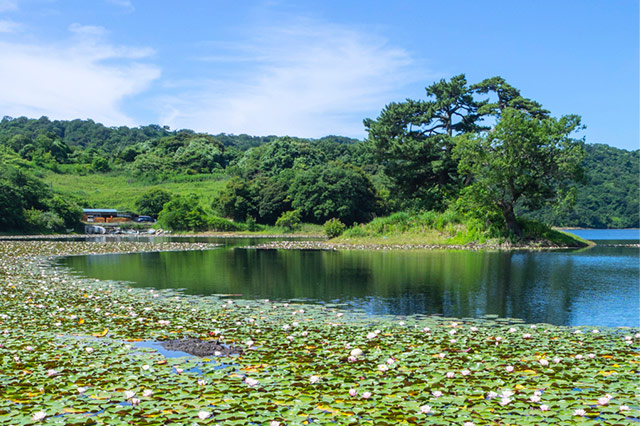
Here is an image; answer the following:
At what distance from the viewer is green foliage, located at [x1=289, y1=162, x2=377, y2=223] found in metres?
79.1

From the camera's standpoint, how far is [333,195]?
79.8 meters

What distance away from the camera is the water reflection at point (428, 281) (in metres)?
14.8

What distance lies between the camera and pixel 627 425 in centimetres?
610

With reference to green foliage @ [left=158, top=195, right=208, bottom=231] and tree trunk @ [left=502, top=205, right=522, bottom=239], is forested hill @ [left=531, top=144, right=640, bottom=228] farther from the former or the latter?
tree trunk @ [left=502, top=205, right=522, bottom=239]

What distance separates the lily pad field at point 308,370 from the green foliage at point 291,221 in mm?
68643

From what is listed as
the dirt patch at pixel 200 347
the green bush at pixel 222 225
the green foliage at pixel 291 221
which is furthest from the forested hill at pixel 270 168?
the dirt patch at pixel 200 347

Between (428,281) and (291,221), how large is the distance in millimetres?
62905

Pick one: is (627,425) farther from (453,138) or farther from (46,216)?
(46,216)

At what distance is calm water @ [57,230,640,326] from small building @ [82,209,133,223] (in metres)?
65.2

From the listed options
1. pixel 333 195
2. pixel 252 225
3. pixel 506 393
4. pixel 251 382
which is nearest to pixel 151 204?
pixel 252 225

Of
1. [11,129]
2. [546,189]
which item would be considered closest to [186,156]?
[11,129]

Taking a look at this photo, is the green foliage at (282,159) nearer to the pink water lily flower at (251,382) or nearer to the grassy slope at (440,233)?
the grassy slope at (440,233)

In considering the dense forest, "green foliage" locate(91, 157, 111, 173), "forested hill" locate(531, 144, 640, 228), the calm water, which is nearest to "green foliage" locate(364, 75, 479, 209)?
the dense forest

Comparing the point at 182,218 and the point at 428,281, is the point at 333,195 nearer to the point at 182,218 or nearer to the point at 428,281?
the point at 182,218
